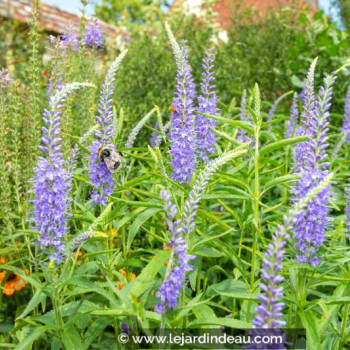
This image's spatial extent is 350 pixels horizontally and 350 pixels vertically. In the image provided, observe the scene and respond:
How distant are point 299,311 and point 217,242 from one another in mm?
620

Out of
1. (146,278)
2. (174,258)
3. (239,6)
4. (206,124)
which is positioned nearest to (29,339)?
(146,278)

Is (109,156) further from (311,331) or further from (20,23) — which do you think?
(20,23)

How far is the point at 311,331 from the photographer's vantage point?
2730 mm

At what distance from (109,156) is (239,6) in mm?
9744

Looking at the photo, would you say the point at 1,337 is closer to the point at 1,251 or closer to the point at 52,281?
the point at 1,251

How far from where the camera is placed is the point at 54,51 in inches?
167

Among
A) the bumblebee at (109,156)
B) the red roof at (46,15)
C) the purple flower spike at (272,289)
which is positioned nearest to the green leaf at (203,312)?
the bumblebee at (109,156)

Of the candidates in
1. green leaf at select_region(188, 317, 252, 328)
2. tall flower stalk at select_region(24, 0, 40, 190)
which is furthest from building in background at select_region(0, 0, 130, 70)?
green leaf at select_region(188, 317, 252, 328)

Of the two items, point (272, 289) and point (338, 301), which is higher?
point (272, 289)

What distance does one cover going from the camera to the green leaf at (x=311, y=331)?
105 inches

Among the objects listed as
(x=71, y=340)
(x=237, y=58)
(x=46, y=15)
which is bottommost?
(x=71, y=340)

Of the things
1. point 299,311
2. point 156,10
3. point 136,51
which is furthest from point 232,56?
point 299,311

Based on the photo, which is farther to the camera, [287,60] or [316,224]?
[287,60]

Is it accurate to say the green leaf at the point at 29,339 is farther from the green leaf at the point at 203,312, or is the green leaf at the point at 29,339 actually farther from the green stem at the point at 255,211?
the green stem at the point at 255,211
